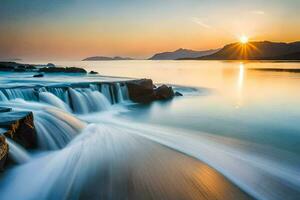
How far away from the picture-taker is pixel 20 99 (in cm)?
1385

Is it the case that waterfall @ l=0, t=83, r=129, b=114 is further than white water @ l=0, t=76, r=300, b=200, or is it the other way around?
waterfall @ l=0, t=83, r=129, b=114

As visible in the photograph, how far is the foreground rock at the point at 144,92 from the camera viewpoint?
20844 mm

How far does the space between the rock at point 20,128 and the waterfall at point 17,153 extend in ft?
0.60

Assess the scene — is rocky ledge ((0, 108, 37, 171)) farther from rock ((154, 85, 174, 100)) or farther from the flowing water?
rock ((154, 85, 174, 100))

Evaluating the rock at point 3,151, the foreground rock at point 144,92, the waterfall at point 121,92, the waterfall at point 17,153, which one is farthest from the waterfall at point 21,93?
the rock at point 3,151

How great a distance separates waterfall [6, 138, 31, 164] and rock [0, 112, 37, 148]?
0.60 ft

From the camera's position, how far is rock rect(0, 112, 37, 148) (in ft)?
24.1

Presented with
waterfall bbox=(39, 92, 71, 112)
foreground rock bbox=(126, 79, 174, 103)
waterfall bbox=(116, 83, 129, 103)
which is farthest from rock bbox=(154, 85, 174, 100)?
waterfall bbox=(39, 92, 71, 112)

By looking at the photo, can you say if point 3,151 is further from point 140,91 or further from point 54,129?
point 140,91

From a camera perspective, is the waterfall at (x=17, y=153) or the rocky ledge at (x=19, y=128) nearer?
the waterfall at (x=17, y=153)

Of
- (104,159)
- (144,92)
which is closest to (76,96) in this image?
(144,92)

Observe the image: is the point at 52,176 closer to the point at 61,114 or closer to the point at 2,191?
the point at 2,191

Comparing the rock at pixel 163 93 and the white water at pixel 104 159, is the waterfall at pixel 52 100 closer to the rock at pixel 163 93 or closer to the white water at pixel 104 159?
the white water at pixel 104 159

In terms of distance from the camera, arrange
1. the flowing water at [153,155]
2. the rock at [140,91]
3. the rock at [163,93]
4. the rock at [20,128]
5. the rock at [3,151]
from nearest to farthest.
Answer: the flowing water at [153,155], the rock at [3,151], the rock at [20,128], the rock at [140,91], the rock at [163,93]
